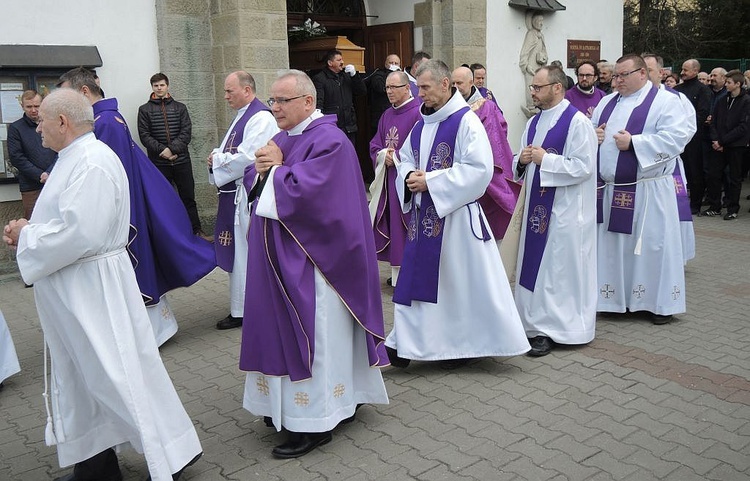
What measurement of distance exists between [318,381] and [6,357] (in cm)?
241

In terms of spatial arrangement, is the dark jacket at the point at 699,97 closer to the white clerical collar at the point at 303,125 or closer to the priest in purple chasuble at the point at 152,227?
the priest in purple chasuble at the point at 152,227

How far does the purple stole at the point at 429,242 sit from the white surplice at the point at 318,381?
3.31ft

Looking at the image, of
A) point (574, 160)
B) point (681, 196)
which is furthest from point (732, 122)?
point (574, 160)

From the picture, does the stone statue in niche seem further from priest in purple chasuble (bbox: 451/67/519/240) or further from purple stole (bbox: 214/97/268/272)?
purple stole (bbox: 214/97/268/272)

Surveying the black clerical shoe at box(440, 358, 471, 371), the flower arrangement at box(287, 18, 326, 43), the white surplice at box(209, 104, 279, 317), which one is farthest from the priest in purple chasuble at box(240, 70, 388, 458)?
the flower arrangement at box(287, 18, 326, 43)

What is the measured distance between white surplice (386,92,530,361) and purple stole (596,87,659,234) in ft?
5.49

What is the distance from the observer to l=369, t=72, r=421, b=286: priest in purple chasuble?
734 centimetres

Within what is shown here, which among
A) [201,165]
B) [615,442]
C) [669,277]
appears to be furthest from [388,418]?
[201,165]

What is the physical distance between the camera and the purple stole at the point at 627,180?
6277mm

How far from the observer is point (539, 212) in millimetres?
5742

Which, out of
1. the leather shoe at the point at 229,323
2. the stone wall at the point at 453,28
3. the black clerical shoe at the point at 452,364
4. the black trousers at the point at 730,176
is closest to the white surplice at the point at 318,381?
the black clerical shoe at the point at 452,364

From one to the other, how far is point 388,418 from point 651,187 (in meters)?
3.14

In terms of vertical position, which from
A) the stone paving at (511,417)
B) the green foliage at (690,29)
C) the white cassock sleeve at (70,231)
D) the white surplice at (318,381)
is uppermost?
the green foliage at (690,29)

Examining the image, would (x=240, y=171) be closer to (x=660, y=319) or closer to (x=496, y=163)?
(x=496, y=163)
